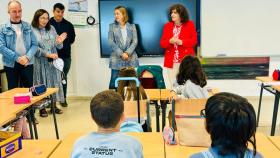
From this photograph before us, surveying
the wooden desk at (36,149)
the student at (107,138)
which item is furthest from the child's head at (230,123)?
the wooden desk at (36,149)

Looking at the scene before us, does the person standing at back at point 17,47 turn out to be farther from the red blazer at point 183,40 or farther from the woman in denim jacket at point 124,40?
the red blazer at point 183,40

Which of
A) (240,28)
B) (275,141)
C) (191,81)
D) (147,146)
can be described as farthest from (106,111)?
(240,28)

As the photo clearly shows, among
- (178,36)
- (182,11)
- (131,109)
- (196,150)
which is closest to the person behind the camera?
(196,150)

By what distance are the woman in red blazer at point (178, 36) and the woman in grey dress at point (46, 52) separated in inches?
65.1

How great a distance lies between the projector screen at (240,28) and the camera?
5.31 metres

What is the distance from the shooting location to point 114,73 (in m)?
5.32

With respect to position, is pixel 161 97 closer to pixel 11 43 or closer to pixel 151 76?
pixel 151 76

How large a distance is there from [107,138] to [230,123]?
1.89ft

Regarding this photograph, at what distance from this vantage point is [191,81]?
2963 millimetres

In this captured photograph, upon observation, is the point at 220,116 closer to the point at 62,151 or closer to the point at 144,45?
the point at 62,151

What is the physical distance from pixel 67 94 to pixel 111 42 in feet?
5.04

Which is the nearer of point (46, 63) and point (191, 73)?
point (191, 73)

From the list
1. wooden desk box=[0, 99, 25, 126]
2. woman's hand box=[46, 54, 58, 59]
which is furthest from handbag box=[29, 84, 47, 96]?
woman's hand box=[46, 54, 58, 59]

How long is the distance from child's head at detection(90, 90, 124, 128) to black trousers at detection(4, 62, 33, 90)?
116 inches
